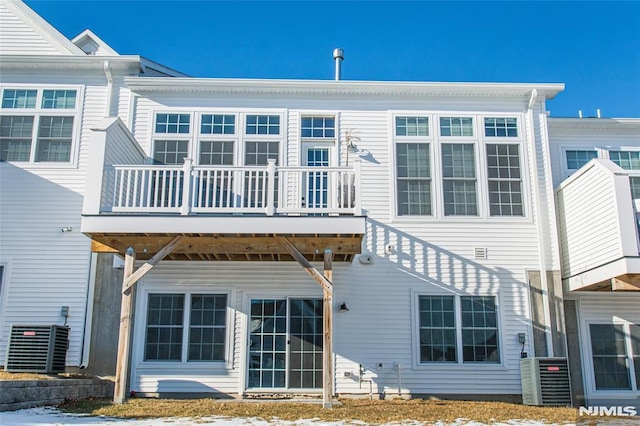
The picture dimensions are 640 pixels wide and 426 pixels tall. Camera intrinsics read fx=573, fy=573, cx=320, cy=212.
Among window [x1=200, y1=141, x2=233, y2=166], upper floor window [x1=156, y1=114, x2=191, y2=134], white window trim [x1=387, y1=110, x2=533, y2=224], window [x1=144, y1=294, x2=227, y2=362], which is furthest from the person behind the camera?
upper floor window [x1=156, y1=114, x2=191, y2=134]

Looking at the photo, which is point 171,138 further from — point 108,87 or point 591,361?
point 591,361

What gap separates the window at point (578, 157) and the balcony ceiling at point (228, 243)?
544 centimetres

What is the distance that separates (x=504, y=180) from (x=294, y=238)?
4.75 m

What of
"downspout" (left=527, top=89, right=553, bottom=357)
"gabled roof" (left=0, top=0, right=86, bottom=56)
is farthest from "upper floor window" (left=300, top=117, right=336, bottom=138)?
"gabled roof" (left=0, top=0, right=86, bottom=56)

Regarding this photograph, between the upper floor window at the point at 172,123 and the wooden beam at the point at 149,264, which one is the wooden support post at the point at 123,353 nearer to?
the wooden beam at the point at 149,264

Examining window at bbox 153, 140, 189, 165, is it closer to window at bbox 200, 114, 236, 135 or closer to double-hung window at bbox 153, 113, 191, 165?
double-hung window at bbox 153, 113, 191, 165

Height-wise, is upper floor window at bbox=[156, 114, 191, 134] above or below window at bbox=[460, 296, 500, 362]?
above

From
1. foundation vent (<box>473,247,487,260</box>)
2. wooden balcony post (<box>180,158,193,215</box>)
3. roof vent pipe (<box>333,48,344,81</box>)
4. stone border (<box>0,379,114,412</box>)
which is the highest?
roof vent pipe (<box>333,48,344,81</box>)

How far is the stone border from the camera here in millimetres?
7286

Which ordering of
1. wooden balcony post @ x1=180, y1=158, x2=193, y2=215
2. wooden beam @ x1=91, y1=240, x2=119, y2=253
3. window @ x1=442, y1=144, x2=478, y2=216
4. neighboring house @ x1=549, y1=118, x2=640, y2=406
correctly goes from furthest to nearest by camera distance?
window @ x1=442, y1=144, x2=478, y2=216 < wooden beam @ x1=91, y1=240, x2=119, y2=253 < neighboring house @ x1=549, y1=118, x2=640, y2=406 < wooden balcony post @ x1=180, y1=158, x2=193, y2=215

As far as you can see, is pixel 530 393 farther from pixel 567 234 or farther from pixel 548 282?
pixel 567 234

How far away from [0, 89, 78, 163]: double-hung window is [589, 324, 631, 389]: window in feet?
35.2

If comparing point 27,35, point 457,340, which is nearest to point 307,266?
point 457,340

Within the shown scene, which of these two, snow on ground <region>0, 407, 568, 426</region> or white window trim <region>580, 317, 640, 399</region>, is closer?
snow on ground <region>0, 407, 568, 426</region>
